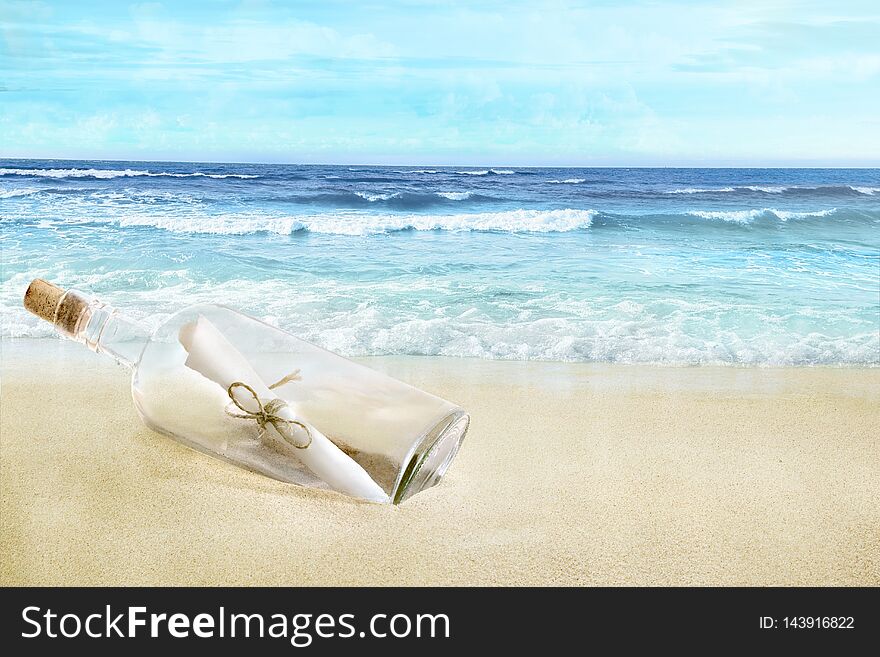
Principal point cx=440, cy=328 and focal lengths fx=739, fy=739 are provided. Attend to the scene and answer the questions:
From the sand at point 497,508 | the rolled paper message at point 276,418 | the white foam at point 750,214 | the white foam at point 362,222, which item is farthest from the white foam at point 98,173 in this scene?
the rolled paper message at point 276,418

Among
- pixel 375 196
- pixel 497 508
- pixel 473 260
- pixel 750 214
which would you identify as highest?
pixel 375 196

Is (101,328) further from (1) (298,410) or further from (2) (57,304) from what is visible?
(1) (298,410)

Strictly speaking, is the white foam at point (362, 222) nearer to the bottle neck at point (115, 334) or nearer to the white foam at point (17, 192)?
the white foam at point (17, 192)

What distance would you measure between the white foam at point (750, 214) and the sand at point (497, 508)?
5035 mm

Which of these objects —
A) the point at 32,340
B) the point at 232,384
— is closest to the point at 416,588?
the point at 232,384

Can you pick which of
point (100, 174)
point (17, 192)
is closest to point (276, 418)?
point (17, 192)

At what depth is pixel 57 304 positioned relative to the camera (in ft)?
2.97

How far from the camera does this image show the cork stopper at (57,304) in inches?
35.5

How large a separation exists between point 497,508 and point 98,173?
26.4ft

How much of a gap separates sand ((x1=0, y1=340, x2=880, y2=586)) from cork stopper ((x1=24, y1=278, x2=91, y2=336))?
0.25m

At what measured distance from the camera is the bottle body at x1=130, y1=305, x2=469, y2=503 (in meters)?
0.84

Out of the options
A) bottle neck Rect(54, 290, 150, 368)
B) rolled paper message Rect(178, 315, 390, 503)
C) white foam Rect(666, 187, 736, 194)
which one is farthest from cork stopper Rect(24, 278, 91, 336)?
white foam Rect(666, 187, 736, 194)

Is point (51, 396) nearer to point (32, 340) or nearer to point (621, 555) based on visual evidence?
point (32, 340)

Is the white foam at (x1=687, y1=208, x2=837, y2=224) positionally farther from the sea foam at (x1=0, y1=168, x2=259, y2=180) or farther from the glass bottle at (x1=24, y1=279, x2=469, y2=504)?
the glass bottle at (x1=24, y1=279, x2=469, y2=504)
